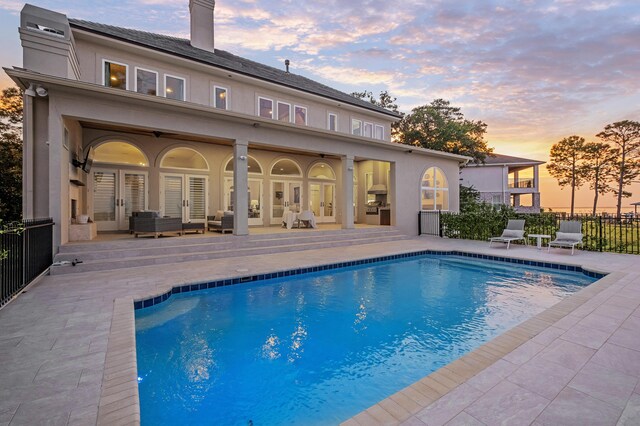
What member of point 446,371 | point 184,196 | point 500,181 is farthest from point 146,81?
point 500,181

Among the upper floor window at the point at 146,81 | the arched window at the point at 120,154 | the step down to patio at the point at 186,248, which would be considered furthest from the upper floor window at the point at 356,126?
the arched window at the point at 120,154

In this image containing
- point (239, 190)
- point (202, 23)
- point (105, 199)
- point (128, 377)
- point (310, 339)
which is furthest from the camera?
point (202, 23)

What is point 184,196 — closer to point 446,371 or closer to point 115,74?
point 115,74

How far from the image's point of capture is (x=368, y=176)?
18.7m

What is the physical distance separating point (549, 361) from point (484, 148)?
27929 millimetres

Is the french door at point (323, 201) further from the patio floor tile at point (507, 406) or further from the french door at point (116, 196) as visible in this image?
the patio floor tile at point (507, 406)

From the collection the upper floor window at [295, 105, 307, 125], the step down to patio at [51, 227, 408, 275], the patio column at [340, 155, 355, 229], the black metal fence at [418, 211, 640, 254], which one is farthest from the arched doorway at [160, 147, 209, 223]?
the black metal fence at [418, 211, 640, 254]

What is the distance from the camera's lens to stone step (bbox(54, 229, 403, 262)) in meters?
7.86

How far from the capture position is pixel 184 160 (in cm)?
1277

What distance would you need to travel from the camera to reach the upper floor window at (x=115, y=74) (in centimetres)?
1055

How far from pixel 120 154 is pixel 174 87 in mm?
3217

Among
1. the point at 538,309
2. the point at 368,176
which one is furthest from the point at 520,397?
the point at 368,176

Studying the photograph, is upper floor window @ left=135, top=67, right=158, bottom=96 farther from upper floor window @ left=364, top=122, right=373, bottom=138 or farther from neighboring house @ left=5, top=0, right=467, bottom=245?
upper floor window @ left=364, top=122, right=373, bottom=138

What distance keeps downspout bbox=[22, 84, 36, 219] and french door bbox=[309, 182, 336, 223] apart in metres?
11.1
